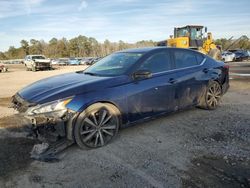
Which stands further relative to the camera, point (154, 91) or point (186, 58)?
point (186, 58)

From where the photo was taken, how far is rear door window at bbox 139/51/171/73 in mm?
5062

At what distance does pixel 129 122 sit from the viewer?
4.71 meters

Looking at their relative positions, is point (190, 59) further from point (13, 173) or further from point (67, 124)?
point (13, 173)

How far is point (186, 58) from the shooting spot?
5.91m

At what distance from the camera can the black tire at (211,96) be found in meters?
6.26

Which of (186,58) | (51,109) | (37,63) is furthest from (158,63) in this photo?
(37,63)

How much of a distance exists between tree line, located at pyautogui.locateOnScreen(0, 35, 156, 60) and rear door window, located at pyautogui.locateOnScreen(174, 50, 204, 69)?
89.8 m

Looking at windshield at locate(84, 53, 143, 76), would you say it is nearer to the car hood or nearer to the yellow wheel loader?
the car hood

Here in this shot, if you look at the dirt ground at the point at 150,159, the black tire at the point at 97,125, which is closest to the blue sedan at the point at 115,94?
the black tire at the point at 97,125

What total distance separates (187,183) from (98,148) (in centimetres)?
166

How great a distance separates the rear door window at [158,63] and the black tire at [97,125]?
1109 millimetres

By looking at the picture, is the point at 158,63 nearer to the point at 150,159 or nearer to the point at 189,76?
the point at 189,76

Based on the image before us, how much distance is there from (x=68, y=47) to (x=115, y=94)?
10063cm

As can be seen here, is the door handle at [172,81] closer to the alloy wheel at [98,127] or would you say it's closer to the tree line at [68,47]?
the alloy wheel at [98,127]
